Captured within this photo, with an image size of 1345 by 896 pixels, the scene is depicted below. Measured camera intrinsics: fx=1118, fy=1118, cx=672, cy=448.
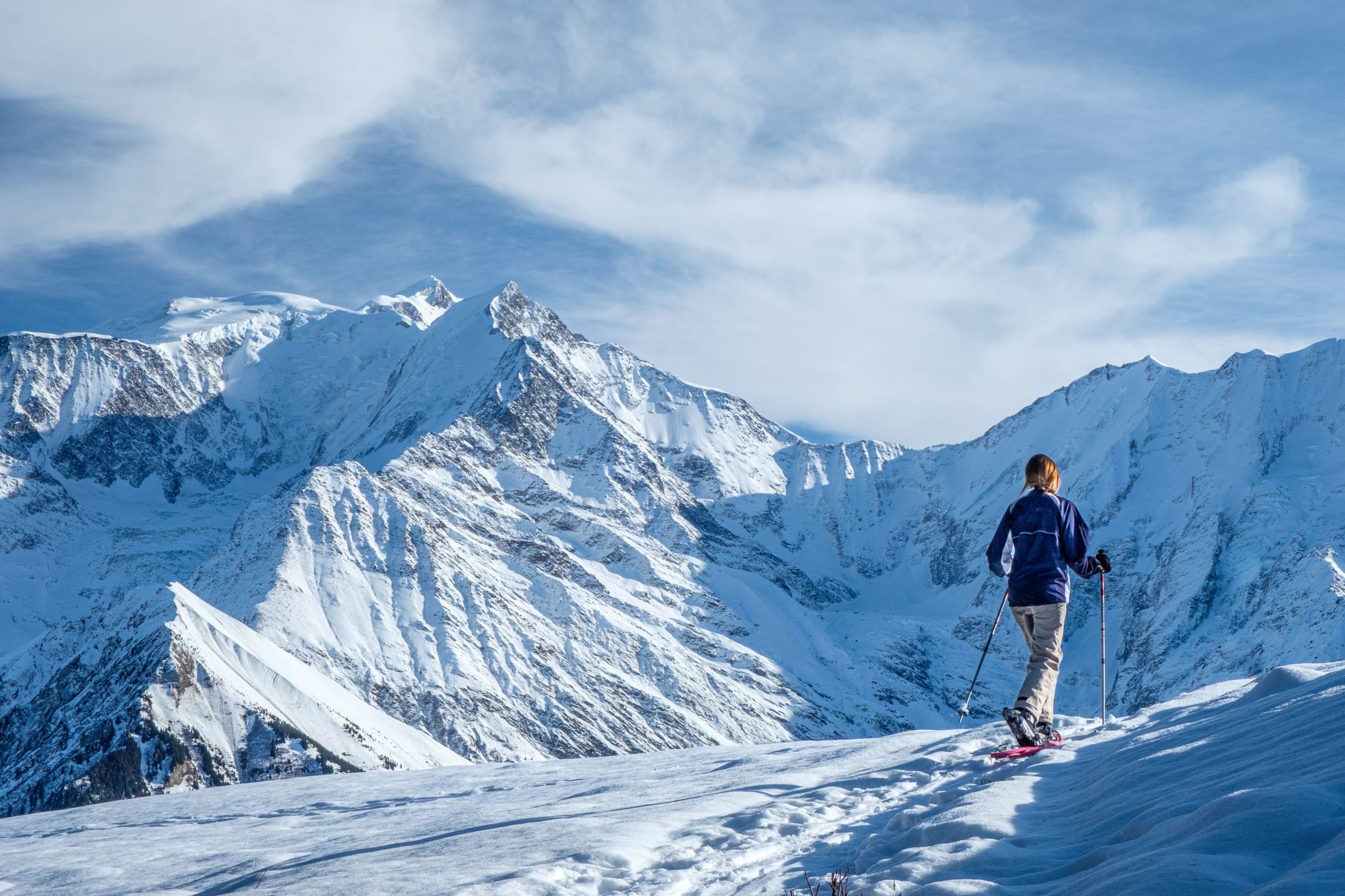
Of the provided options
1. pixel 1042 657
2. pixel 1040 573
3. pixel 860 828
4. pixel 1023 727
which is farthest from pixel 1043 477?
pixel 860 828

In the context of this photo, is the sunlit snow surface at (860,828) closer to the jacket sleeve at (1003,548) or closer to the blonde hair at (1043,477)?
the jacket sleeve at (1003,548)

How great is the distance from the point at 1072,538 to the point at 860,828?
179 inches

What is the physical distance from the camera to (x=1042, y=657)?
12.8 meters

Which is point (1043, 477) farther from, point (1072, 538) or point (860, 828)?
point (860, 828)

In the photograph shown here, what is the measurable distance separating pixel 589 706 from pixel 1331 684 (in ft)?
590

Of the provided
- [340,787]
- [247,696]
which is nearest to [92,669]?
[247,696]

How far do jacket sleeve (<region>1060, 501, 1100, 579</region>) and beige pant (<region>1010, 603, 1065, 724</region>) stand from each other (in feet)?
1.78

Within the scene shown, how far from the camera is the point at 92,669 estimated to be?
355 ft

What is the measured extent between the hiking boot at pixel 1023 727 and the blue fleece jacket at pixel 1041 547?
1250 mm

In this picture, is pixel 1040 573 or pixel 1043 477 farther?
pixel 1043 477

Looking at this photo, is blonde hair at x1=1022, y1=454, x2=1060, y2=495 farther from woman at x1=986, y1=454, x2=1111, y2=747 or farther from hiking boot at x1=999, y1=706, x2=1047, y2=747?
hiking boot at x1=999, y1=706, x2=1047, y2=747

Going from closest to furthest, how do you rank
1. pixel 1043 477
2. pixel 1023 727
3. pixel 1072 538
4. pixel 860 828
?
pixel 860 828, pixel 1023 727, pixel 1072 538, pixel 1043 477

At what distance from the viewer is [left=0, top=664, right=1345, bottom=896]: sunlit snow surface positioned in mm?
6656

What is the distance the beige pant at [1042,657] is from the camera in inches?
504
